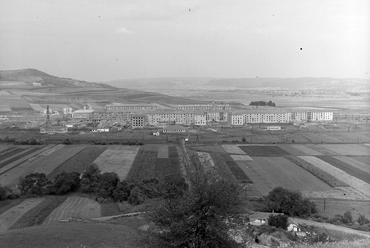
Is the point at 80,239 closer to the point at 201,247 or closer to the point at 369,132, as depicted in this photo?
the point at 201,247

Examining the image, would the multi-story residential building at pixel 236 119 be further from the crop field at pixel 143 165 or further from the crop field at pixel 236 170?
the crop field at pixel 236 170

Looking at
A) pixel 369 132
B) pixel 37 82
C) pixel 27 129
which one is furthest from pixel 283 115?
pixel 37 82

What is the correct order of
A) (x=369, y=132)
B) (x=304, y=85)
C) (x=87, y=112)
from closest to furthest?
1. (x=369, y=132)
2. (x=87, y=112)
3. (x=304, y=85)

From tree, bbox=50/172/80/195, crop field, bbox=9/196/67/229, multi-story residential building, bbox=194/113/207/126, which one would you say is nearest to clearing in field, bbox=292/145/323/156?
tree, bbox=50/172/80/195

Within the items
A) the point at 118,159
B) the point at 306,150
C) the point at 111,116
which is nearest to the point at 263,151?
the point at 306,150

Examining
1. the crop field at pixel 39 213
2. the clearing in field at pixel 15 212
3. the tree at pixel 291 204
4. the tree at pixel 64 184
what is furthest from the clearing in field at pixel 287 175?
the clearing in field at pixel 15 212

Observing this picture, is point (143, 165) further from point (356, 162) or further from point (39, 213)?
point (356, 162)
